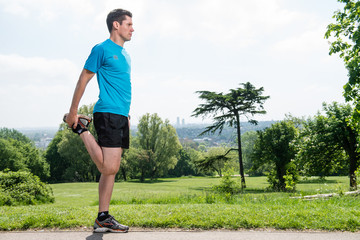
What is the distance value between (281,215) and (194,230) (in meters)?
1.21

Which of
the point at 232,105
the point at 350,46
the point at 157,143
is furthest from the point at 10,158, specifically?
the point at 350,46

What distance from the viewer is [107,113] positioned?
130 inches

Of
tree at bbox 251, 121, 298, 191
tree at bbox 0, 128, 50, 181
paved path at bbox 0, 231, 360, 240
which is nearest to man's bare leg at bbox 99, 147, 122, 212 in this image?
paved path at bbox 0, 231, 360, 240

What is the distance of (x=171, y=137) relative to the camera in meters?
53.7

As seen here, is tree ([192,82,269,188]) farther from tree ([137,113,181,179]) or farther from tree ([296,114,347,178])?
tree ([137,113,181,179])

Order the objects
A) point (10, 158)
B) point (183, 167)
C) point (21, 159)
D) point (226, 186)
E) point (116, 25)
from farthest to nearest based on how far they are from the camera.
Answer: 1. point (183, 167)
2. point (21, 159)
3. point (10, 158)
4. point (226, 186)
5. point (116, 25)

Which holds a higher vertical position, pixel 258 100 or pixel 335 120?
pixel 258 100

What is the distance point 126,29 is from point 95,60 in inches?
22.9

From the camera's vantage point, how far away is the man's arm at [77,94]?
3.24m

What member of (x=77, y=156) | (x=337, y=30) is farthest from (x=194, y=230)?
(x=77, y=156)

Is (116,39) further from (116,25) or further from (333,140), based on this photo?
(333,140)

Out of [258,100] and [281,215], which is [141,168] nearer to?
[258,100]

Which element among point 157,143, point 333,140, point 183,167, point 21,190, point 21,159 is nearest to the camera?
point 21,190

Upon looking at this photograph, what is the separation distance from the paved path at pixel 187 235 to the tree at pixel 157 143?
4877cm
